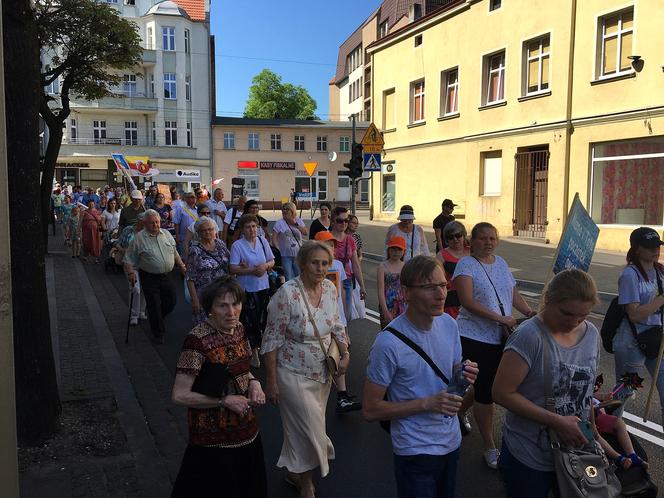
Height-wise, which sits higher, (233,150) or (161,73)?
(161,73)

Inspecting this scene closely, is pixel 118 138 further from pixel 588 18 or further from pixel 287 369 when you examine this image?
pixel 287 369

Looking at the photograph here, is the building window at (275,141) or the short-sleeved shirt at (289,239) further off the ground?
the building window at (275,141)

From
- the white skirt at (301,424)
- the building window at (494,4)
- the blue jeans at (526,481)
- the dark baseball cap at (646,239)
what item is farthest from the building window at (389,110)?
the blue jeans at (526,481)

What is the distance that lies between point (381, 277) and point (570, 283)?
3.25 meters

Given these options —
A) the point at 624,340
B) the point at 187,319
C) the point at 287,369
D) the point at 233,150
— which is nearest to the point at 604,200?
the point at 187,319

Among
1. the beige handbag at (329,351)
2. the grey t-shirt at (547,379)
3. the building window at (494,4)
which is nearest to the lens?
the grey t-shirt at (547,379)

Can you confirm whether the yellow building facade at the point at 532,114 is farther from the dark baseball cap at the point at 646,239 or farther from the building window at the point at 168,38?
the building window at the point at 168,38

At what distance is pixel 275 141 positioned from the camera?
53.1m

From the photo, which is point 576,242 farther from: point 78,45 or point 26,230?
point 78,45

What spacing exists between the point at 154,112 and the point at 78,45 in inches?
1417

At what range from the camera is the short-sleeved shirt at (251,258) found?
247 inches

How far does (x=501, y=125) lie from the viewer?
877 inches

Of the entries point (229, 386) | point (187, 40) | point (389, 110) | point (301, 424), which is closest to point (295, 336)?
point (301, 424)

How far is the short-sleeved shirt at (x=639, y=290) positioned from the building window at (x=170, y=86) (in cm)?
5006
